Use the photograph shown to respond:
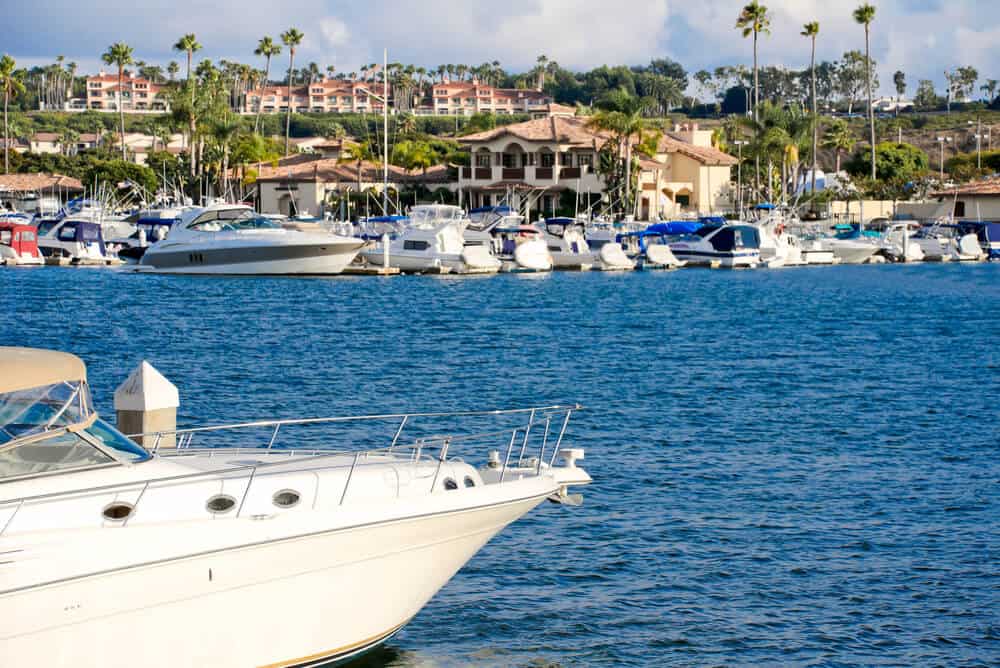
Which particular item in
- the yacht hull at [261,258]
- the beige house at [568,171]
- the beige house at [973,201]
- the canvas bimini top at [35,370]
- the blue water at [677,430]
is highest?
the beige house at [568,171]

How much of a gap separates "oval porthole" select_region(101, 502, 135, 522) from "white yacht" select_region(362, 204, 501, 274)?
60.1 meters

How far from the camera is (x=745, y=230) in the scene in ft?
259

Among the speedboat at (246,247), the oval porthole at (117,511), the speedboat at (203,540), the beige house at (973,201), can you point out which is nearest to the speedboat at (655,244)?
the speedboat at (246,247)

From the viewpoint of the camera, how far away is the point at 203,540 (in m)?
9.88

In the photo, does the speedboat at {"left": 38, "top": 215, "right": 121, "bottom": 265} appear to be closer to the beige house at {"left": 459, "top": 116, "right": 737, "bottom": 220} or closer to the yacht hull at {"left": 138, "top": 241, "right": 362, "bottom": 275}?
the yacht hull at {"left": 138, "top": 241, "right": 362, "bottom": 275}

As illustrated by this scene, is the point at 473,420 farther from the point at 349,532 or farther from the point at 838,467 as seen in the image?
the point at 349,532

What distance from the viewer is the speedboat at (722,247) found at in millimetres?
77688

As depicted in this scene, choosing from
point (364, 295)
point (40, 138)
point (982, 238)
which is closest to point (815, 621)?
point (364, 295)

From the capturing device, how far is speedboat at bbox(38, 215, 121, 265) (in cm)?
7425

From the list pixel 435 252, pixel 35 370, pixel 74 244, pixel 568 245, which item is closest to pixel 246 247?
pixel 435 252

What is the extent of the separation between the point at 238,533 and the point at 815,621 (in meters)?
6.55

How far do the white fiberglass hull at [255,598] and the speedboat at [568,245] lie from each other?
6505 centimetres

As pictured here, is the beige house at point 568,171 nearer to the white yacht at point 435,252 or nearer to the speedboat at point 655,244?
the speedboat at point 655,244

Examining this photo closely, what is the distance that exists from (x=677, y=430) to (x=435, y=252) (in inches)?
1834
